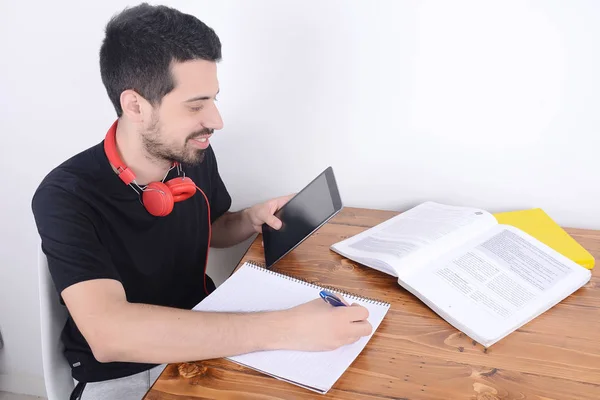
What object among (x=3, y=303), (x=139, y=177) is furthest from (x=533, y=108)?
(x=3, y=303)

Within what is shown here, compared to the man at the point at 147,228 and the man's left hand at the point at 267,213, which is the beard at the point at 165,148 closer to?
the man at the point at 147,228

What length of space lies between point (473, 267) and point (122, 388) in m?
0.78

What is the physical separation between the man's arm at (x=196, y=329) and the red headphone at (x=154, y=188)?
247mm

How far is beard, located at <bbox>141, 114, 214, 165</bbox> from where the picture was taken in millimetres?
1079

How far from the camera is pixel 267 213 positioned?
4.09ft

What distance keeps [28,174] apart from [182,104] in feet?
2.87

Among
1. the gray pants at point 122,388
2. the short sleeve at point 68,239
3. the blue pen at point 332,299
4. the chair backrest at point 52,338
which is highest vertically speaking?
the short sleeve at point 68,239

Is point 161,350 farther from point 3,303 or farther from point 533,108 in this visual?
point 3,303

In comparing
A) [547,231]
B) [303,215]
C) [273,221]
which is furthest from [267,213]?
[547,231]

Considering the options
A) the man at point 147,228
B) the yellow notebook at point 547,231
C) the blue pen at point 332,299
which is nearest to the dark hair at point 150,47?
the man at point 147,228

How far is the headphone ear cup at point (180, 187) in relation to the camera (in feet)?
3.71

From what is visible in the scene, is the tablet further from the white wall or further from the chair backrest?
the chair backrest

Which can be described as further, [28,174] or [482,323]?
[28,174]

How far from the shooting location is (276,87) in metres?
1.39
